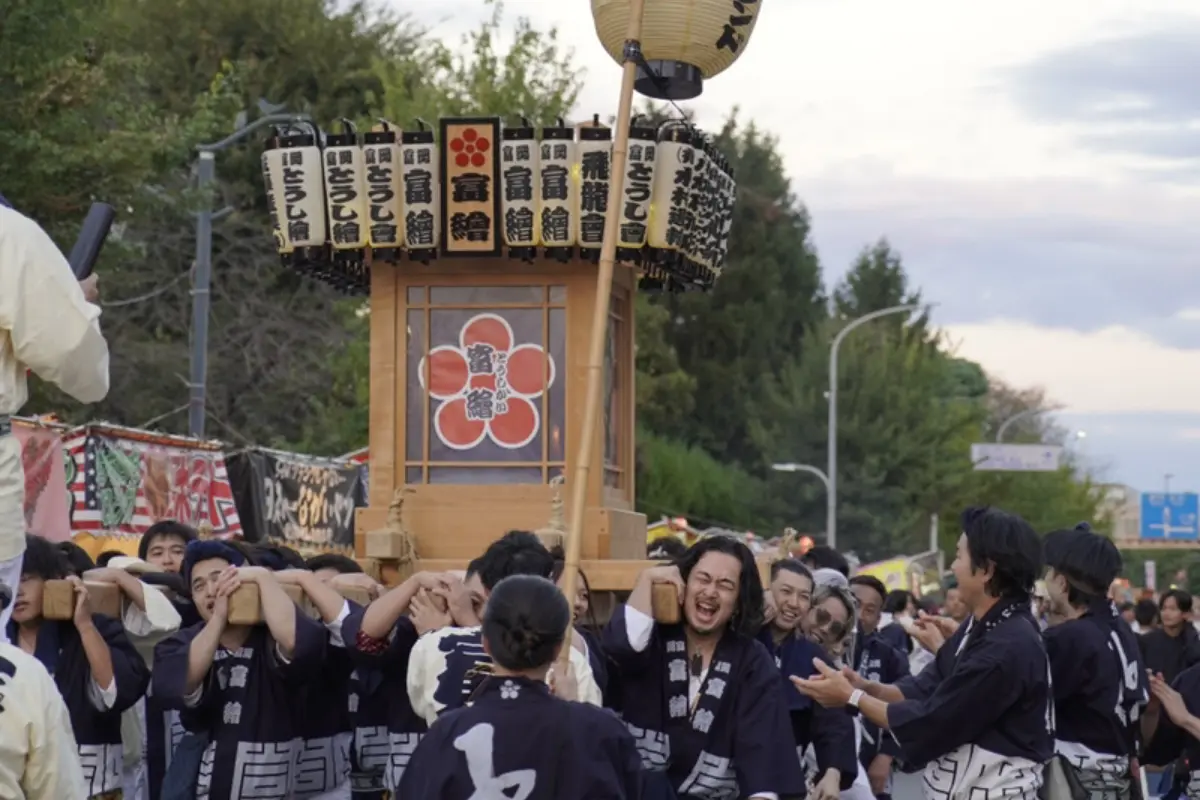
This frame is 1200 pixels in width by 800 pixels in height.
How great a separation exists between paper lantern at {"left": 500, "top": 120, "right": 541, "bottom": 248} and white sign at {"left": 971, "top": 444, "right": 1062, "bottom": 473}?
58.9 m

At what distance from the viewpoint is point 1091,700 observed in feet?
27.8

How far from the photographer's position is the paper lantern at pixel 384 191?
10.1 metres

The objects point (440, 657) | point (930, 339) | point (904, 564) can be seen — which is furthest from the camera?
point (930, 339)

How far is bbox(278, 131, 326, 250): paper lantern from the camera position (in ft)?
33.7

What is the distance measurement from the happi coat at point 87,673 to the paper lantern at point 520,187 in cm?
307

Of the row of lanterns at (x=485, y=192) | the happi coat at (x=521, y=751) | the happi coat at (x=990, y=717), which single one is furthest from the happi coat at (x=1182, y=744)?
the happi coat at (x=521, y=751)

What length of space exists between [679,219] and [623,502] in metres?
1.66

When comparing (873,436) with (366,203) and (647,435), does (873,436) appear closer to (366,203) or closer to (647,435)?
(647,435)

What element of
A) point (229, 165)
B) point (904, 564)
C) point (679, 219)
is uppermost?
point (229, 165)

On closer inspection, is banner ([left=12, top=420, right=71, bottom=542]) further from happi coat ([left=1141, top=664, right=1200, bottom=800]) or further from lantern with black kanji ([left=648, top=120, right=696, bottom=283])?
happi coat ([left=1141, top=664, right=1200, bottom=800])

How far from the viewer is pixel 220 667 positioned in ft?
26.6

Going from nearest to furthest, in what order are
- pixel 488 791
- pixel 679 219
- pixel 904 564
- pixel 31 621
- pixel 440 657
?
pixel 488 791 < pixel 440 657 < pixel 31 621 < pixel 679 219 < pixel 904 564

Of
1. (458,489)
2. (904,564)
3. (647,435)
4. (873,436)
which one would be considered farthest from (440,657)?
(873,436)

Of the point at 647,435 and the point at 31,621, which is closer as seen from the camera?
the point at 31,621
